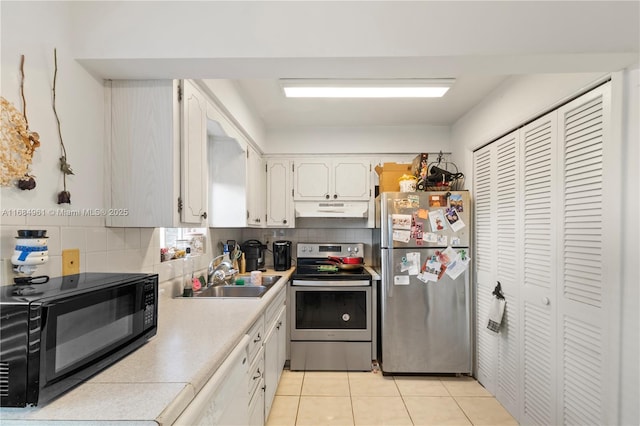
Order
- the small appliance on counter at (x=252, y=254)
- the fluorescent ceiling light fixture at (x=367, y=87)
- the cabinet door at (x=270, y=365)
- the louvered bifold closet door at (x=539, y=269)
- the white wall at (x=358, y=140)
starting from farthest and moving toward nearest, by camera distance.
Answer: the white wall at (x=358, y=140) → the small appliance on counter at (x=252, y=254) → the fluorescent ceiling light fixture at (x=367, y=87) → the cabinet door at (x=270, y=365) → the louvered bifold closet door at (x=539, y=269)

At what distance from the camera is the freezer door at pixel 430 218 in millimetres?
2635

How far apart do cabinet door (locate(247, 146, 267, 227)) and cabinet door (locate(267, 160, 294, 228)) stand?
6cm

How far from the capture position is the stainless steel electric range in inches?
111

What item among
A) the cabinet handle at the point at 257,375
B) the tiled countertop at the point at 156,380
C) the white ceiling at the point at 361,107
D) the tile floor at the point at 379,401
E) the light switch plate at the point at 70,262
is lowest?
the tile floor at the point at 379,401

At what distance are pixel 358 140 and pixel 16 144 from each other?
272 centimetres

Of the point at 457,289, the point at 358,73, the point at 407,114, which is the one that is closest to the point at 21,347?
the point at 358,73

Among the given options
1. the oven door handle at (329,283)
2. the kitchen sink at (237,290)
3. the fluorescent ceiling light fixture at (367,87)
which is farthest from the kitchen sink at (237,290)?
the fluorescent ceiling light fixture at (367,87)

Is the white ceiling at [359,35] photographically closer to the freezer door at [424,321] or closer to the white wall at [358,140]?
the freezer door at [424,321]

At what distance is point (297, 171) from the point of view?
10.9 feet

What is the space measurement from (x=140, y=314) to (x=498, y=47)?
5.62 feet

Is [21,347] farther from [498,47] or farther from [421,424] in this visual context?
[421,424]

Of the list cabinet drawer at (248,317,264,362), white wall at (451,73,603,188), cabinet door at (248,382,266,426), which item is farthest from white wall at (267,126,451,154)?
cabinet door at (248,382,266,426)

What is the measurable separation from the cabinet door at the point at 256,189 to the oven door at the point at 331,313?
76cm

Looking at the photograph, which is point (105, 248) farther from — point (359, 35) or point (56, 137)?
point (359, 35)
